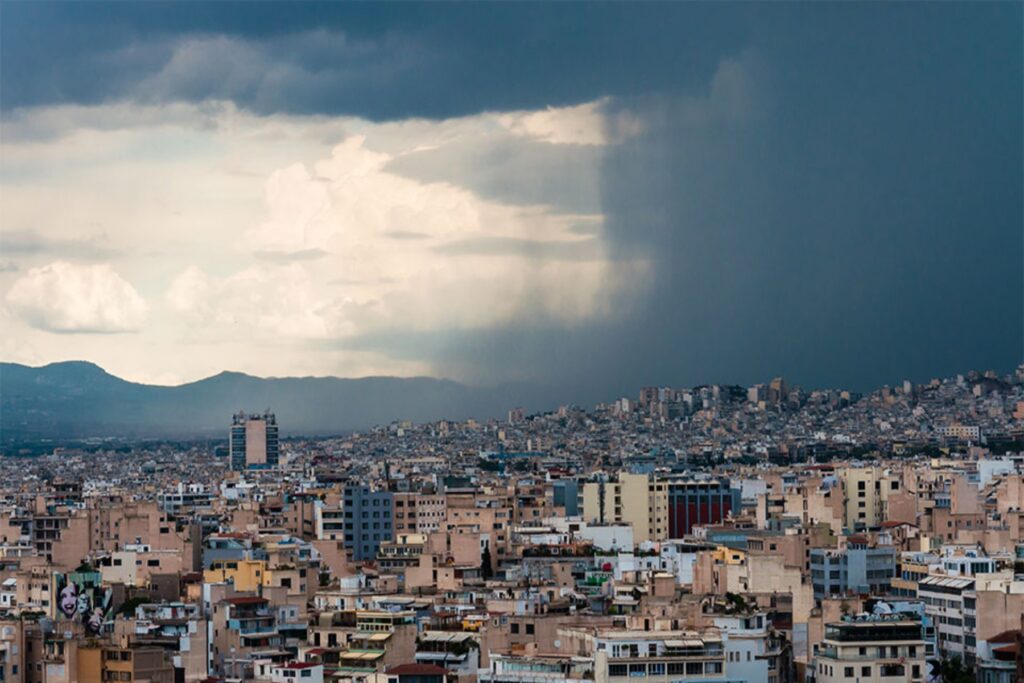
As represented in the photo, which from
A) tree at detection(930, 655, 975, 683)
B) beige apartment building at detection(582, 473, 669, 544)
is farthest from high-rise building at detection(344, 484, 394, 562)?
tree at detection(930, 655, 975, 683)

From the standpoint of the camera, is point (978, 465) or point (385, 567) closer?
point (385, 567)

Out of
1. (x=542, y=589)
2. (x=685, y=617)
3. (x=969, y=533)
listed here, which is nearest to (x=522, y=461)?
(x=969, y=533)

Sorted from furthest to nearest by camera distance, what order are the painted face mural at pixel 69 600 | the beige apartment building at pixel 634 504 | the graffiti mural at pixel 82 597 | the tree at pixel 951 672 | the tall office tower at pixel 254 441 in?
the tall office tower at pixel 254 441 → the beige apartment building at pixel 634 504 → the painted face mural at pixel 69 600 → the graffiti mural at pixel 82 597 → the tree at pixel 951 672

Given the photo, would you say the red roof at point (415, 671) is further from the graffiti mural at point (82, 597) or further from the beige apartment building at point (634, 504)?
the beige apartment building at point (634, 504)

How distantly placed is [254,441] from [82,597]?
125 m

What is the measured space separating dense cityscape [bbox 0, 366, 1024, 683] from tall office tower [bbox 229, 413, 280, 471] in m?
62.1

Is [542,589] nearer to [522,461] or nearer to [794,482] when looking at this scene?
[794,482]

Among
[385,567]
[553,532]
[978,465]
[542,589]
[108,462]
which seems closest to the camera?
[542,589]

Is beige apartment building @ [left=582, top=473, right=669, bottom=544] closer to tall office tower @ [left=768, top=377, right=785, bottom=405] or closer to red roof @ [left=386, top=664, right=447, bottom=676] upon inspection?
red roof @ [left=386, top=664, right=447, bottom=676]

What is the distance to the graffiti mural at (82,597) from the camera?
45094mm

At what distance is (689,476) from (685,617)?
44.8 metres

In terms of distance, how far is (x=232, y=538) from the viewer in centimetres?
5875

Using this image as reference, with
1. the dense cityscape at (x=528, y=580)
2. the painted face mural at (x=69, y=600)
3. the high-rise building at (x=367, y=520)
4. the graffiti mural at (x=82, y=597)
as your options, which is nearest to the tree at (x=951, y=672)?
the dense cityscape at (x=528, y=580)

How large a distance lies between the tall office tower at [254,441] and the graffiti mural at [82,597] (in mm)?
113355
